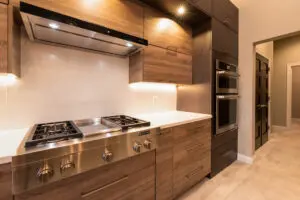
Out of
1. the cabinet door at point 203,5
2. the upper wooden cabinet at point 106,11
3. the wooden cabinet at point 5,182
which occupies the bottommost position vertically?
the wooden cabinet at point 5,182

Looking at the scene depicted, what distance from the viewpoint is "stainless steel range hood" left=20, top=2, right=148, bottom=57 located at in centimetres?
96

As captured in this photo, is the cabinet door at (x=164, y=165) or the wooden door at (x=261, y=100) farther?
the wooden door at (x=261, y=100)

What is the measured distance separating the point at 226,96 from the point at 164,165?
1.50 meters

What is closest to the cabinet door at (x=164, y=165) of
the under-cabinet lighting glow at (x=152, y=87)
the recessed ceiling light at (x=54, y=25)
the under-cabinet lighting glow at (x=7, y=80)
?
the under-cabinet lighting glow at (x=152, y=87)

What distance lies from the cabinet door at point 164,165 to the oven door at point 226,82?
1168mm

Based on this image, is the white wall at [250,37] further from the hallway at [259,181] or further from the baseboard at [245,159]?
the hallway at [259,181]

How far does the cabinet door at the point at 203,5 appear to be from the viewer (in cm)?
186

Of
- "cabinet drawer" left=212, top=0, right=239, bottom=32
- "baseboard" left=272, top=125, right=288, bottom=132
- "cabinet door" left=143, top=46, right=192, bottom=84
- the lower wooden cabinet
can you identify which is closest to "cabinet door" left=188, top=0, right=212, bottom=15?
"cabinet drawer" left=212, top=0, right=239, bottom=32

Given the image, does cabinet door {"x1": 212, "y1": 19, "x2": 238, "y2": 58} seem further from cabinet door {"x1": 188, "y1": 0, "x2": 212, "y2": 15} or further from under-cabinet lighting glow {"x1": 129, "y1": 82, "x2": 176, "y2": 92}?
under-cabinet lighting glow {"x1": 129, "y1": 82, "x2": 176, "y2": 92}

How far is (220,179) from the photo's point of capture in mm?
2131

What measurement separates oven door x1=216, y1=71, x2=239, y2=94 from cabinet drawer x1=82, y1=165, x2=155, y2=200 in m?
1.54

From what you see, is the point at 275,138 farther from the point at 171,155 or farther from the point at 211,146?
the point at 171,155

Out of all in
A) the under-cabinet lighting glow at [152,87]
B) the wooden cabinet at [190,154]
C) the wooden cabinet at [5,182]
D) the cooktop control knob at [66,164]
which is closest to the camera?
the wooden cabinet at [5,182]

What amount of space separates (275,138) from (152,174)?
4.24 m
